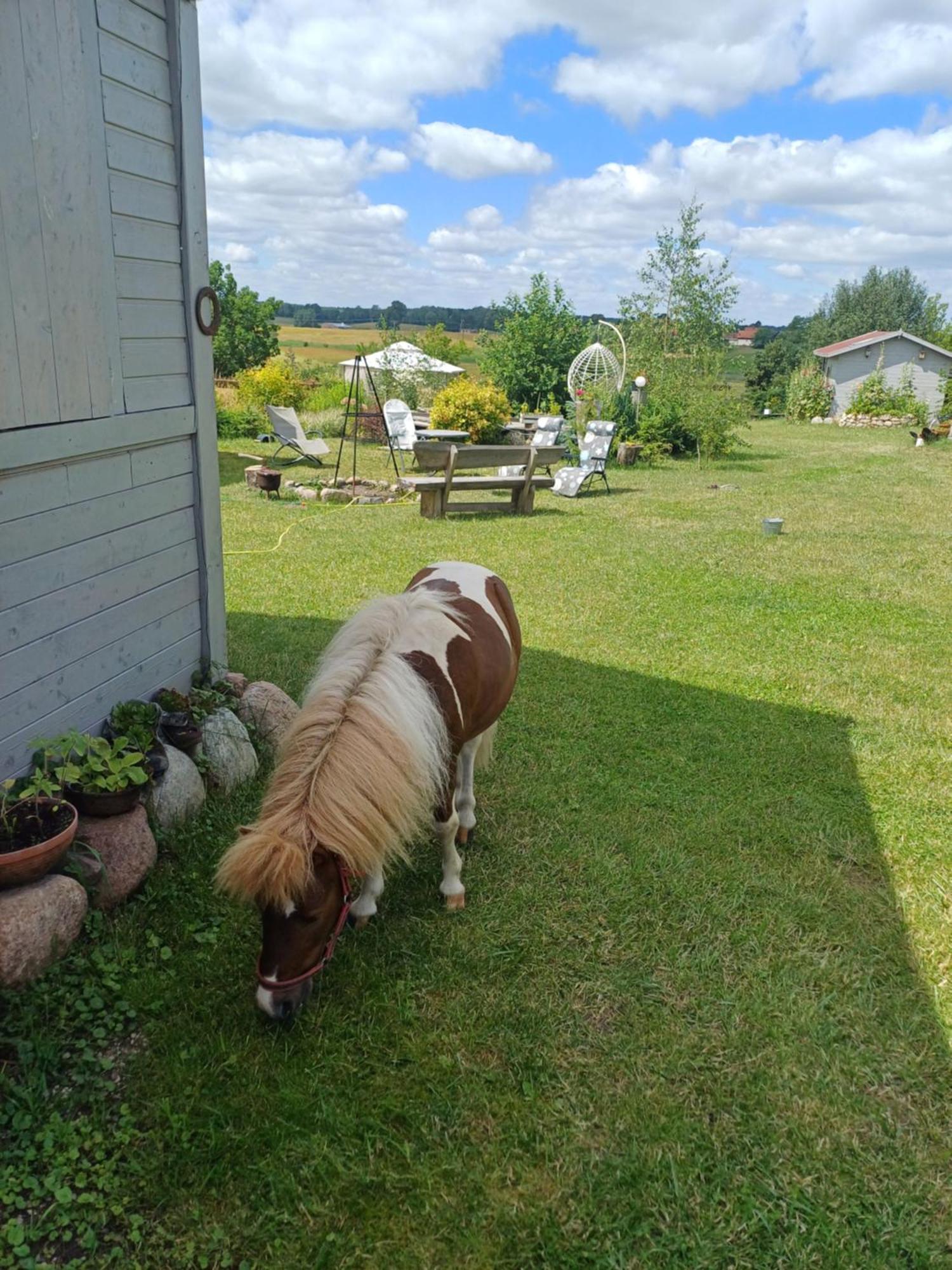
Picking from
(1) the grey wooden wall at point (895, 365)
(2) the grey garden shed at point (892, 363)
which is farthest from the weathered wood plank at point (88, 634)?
(1) the grey wooden wall at point (895, 365)

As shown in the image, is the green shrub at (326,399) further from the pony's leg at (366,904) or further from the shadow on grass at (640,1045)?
the pony's leg at (366,904)

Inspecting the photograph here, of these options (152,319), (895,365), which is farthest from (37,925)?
(895,365)

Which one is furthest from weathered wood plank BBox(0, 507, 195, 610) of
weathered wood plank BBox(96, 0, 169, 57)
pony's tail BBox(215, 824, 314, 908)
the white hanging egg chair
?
the white hanging egg chair

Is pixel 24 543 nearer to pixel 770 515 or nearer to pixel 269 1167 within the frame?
pixel 269 1167

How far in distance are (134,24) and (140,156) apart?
472 millimetres

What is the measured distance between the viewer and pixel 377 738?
2.26 meters

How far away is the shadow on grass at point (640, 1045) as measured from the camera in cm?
194

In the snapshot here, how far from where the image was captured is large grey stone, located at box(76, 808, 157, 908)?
2.72 metres

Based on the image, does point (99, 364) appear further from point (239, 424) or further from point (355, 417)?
point (239, 424)

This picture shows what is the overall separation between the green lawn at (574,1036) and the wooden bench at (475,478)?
5.09 meters

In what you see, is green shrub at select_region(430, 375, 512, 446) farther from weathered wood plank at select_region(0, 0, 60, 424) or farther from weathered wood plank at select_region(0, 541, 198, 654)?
weathered wood plank at select_region(0, 0, 60, 424)

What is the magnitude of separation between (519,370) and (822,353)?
55.3 ft

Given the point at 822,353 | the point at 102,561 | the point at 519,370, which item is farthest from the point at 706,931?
the point at 822,353

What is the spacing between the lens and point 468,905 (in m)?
2.99
